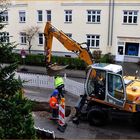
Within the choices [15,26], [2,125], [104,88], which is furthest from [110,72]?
[15,26]

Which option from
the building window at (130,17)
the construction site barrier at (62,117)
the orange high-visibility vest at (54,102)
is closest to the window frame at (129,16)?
the building window at (130,17)

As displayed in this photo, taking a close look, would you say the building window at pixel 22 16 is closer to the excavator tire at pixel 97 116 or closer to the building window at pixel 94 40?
the building window at pixel 94 40

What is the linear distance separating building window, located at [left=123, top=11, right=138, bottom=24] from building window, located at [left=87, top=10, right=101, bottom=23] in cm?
247

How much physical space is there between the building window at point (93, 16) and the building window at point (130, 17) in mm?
2472

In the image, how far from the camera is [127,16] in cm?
2714

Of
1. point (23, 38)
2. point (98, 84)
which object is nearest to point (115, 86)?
point (98, 84)

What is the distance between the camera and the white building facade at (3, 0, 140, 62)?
2719 cm

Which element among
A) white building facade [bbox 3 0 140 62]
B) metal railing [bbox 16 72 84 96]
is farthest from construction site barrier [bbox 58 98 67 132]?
white building facade [bbox 3 0 140 62]

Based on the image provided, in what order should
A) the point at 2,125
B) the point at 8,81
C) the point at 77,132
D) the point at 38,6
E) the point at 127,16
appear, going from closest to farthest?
the point at 2,125 < the point at 8,81 < the point at 77,132 < the point at 127,16 < the point at 38,6

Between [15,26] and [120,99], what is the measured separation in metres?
21.9

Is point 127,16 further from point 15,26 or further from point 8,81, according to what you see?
point 8,81

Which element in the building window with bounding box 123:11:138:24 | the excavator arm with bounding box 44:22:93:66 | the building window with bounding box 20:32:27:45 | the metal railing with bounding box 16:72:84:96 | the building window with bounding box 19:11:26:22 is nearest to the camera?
the excavator arm with bounding box 44:22:93:66

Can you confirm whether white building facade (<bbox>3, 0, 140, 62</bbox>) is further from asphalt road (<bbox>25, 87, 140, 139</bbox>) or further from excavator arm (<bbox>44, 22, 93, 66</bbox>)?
asphalt road (<bbox>25, 87, 140, 139</bbox>)

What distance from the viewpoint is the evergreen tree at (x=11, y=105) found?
7539mm
